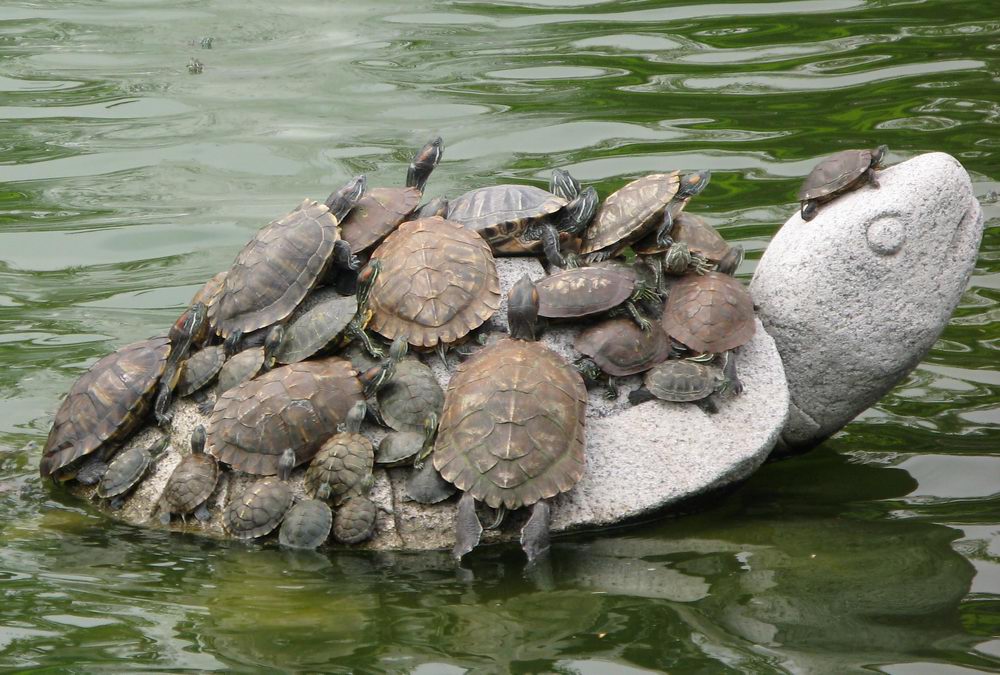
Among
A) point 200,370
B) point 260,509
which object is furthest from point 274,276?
point 260,509

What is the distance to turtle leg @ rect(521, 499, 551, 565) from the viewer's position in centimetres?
506

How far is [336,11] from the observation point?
503 inches

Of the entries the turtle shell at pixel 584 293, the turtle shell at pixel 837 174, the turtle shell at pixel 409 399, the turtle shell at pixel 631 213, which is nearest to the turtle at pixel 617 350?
the turtle shell at pixel 584 293

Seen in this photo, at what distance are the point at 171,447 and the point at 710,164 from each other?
5293mm

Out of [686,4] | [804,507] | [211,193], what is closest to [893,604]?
[804,507]

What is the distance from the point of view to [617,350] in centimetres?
563

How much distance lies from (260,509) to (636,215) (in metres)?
2.28

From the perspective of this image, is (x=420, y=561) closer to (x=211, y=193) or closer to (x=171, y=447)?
(x=171, y=447)

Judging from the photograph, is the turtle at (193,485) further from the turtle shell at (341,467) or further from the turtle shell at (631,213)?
the turtle shell at (631,213)

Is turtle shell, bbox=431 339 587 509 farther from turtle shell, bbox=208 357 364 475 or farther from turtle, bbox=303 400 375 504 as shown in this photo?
turtle shell, bbox=208 357 364 475

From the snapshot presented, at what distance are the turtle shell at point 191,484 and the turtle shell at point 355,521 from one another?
2.13 feet

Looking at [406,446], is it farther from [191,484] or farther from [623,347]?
[623,347]

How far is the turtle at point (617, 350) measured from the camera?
5.62 m

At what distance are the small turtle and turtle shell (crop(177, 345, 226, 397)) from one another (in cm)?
102
